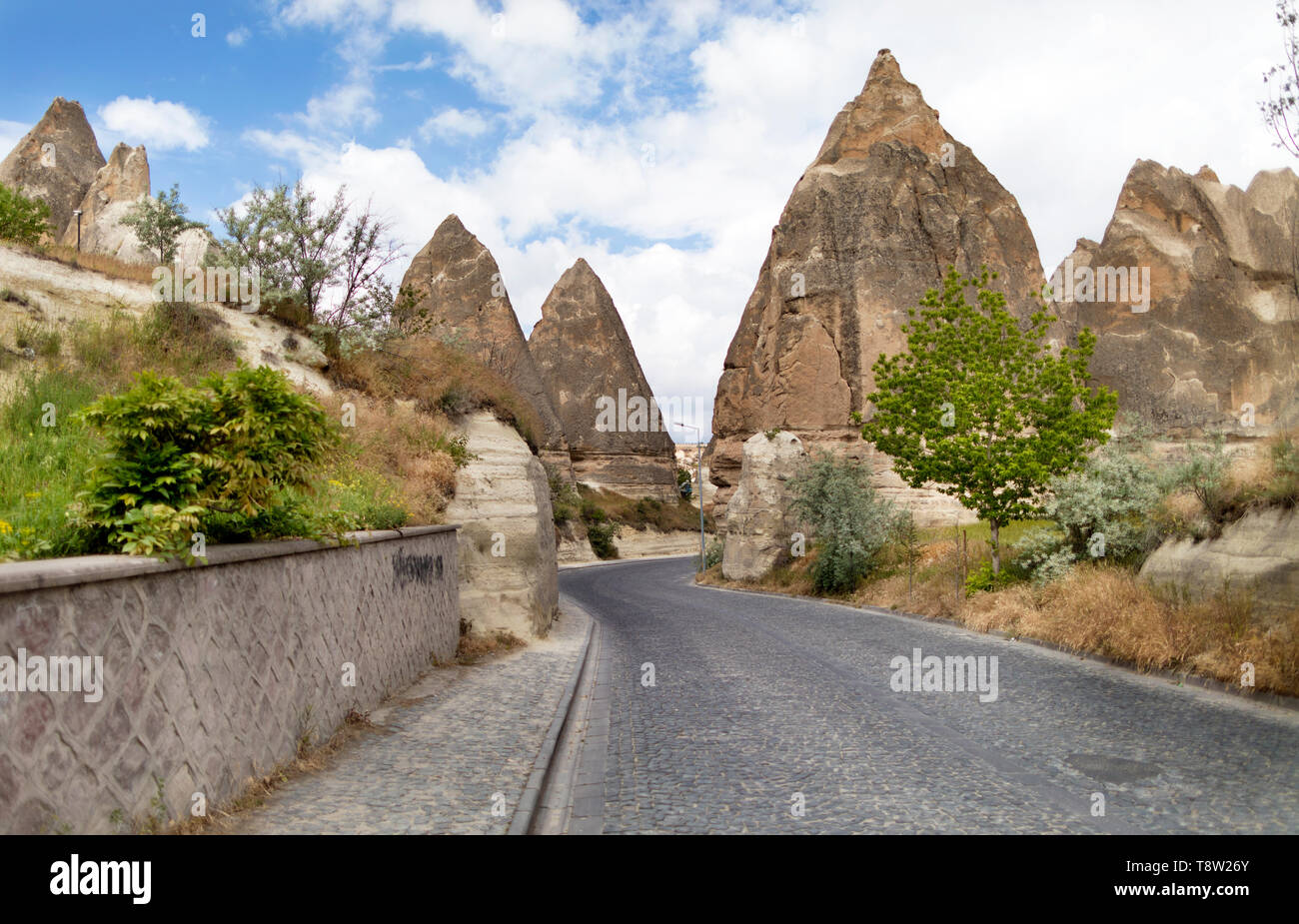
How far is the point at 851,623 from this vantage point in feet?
56.3

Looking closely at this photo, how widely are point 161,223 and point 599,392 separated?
57224 millimetres

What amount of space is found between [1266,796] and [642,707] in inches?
217

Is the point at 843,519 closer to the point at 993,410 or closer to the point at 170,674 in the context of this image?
the point at 993,410

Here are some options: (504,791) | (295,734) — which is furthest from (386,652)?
(504,791)

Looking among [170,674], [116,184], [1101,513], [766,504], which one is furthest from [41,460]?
[116,184]

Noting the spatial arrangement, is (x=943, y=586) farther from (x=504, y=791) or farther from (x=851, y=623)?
(x=504, y=791)

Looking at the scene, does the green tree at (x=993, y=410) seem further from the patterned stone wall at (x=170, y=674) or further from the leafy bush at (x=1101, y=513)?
the patterned stone wall at (x=170, y=674)

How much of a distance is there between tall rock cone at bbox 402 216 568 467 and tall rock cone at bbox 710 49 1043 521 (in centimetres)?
2912

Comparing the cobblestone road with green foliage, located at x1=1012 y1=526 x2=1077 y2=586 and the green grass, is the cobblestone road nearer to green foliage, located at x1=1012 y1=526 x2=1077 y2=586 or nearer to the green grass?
the green grass

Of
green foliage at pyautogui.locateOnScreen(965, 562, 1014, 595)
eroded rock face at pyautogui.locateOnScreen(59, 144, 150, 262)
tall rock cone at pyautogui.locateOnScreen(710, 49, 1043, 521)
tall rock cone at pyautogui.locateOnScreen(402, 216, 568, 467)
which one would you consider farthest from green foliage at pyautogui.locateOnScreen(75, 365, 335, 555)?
tall rock cone at pyautogui.locateOnScreen(402, 216, 568, 467)

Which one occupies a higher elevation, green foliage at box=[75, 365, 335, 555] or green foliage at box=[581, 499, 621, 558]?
green foliage at box=[75, 365, 335, 555]

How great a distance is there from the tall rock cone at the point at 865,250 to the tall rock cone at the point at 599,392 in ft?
101

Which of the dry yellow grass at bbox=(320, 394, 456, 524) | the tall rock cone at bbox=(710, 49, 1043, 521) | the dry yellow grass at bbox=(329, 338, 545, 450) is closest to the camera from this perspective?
the dry yellow grass at bbox=(320, 394, 456, 524)

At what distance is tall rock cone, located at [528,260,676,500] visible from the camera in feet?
245
